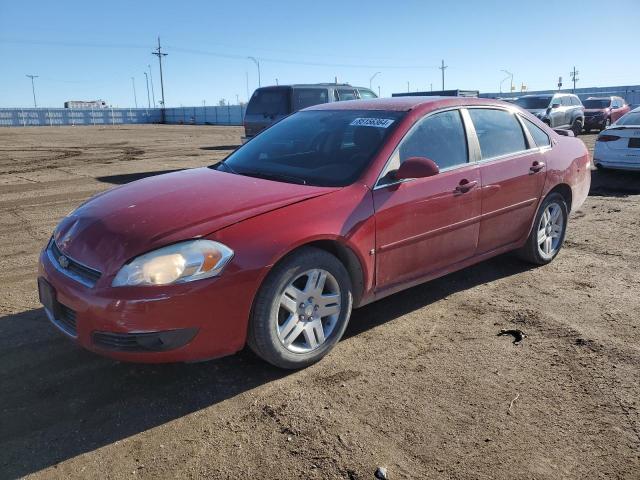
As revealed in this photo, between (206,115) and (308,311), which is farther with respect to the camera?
(206,115)

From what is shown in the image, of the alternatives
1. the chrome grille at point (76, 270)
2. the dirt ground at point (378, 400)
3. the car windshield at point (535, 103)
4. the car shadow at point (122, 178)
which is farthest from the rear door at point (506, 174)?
the car windshield at point (535, 103)

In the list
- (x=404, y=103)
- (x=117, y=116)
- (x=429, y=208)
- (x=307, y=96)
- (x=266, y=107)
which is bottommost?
(x=429, y=208)

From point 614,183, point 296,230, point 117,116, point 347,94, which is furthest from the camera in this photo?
point 117,116

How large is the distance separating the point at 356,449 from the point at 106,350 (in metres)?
1.43

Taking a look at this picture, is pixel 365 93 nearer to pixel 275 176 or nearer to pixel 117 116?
pixel 275 176

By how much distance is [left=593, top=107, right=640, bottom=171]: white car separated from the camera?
1006cm

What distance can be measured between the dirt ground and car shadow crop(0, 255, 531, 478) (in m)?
0.01

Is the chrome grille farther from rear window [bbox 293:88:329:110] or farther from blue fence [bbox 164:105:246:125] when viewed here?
blue fence [bbox 164:105:246:125]

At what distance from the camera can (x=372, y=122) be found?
13.4 ft

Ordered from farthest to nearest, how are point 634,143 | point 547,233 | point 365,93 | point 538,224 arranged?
1. point 365,93
2. point 634,143
3. point 547,233
4. point 538,224

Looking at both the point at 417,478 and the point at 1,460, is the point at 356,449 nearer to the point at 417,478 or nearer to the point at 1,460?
the point at 417,478

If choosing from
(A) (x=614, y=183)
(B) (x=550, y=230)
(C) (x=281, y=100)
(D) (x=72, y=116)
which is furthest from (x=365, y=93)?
(D) (x=72, y=116)

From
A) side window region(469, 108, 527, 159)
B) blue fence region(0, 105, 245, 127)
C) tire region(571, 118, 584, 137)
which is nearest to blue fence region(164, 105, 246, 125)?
blue fence region(0, 105, 245, 127)

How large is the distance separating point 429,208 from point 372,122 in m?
0.80
